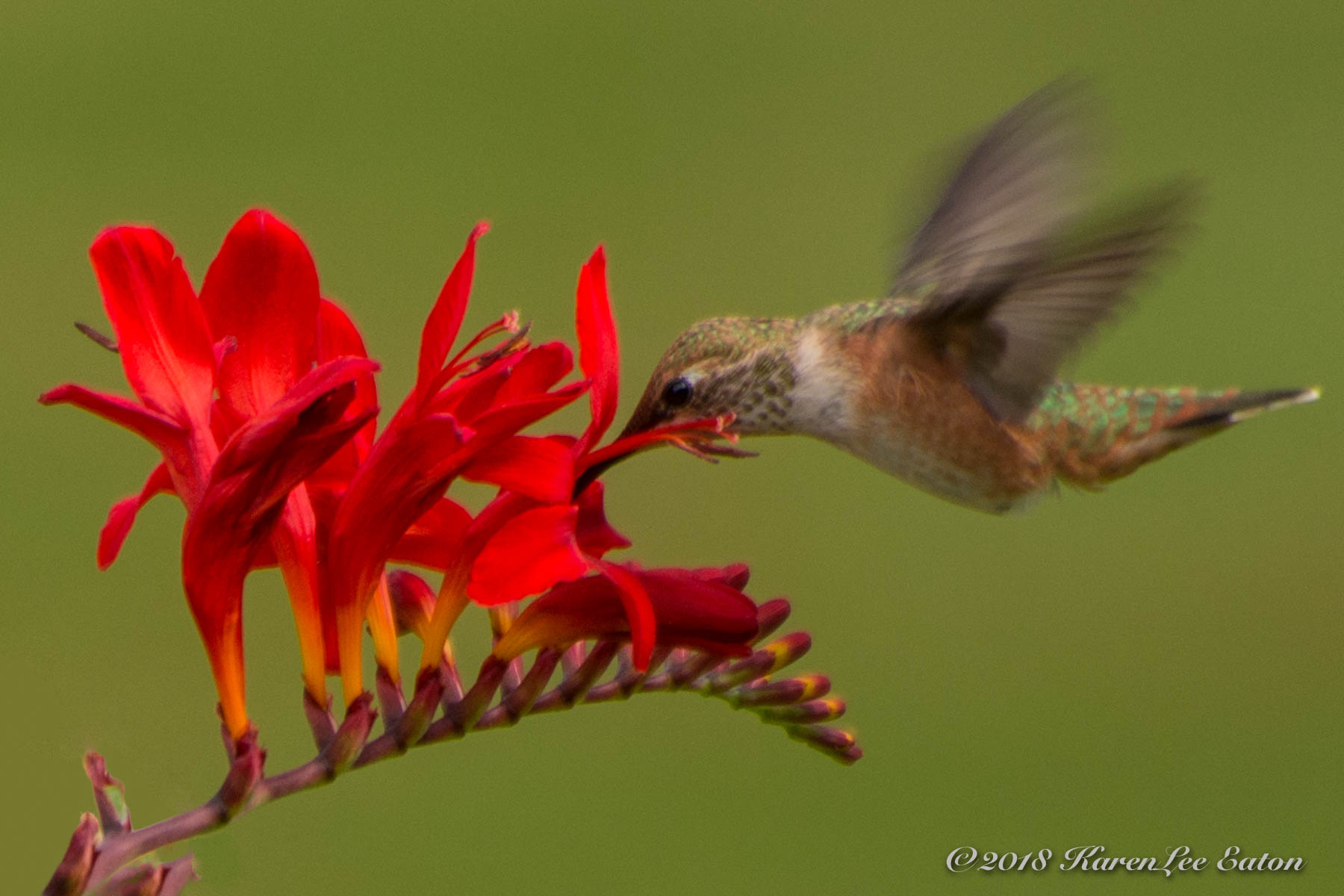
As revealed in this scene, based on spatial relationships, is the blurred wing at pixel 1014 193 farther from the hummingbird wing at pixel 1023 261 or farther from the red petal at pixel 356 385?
the red petal at pixel 356 385

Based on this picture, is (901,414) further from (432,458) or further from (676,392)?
(432,458)

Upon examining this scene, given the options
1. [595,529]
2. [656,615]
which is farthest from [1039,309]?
[656,615]

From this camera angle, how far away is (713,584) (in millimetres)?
1392

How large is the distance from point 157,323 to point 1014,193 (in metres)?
1.36

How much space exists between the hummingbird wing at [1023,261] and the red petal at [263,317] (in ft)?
3.11

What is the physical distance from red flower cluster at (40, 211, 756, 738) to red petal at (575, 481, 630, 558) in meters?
0.04

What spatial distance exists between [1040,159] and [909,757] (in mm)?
3809

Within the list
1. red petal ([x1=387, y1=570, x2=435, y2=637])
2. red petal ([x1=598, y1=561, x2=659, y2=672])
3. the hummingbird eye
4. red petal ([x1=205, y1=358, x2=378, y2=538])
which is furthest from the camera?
the hummingbird eye

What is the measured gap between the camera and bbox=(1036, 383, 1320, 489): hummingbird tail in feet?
8.10

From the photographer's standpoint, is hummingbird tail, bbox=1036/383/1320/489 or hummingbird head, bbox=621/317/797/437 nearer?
hummingbird head, bbox=621/317/797/437

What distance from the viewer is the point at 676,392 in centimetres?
203

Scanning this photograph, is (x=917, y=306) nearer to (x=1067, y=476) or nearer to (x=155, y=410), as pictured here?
(x=1067, y=476)

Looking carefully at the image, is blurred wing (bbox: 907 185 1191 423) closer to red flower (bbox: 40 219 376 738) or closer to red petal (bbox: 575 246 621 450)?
red petal (bbox: 575 246 621 450)

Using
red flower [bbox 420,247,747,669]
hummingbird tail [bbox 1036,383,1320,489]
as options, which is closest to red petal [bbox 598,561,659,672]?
red flower [bbox 420,247,747,669]
